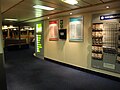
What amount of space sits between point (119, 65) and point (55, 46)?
3233 millimetres

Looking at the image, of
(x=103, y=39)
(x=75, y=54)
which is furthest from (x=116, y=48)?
(x=75, y=54)

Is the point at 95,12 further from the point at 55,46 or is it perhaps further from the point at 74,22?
the point at 55,46

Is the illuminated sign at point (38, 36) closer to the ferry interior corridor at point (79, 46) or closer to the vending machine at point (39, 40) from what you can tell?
the vending machine at point (39, 40)

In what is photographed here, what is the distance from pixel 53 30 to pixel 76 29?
1.57 metres

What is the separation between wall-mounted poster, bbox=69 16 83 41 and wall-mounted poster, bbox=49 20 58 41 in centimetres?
100

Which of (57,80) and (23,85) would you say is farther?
(57,80)

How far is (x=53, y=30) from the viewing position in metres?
6.14

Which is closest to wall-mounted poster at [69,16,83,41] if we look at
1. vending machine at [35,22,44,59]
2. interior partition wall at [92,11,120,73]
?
interior partition wall at [92,11,120,73]

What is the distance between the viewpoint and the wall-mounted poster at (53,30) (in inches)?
235

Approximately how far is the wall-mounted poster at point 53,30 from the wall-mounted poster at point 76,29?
100 cm

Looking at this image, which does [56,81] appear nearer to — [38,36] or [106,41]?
[106,41]

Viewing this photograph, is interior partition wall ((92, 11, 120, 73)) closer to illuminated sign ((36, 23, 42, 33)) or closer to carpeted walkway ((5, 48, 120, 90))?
carpeted walkway ((5, 48, 120, 90))

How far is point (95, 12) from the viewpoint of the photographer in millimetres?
4199

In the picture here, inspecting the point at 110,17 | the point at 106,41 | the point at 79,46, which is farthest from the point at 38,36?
the point at 110,17
